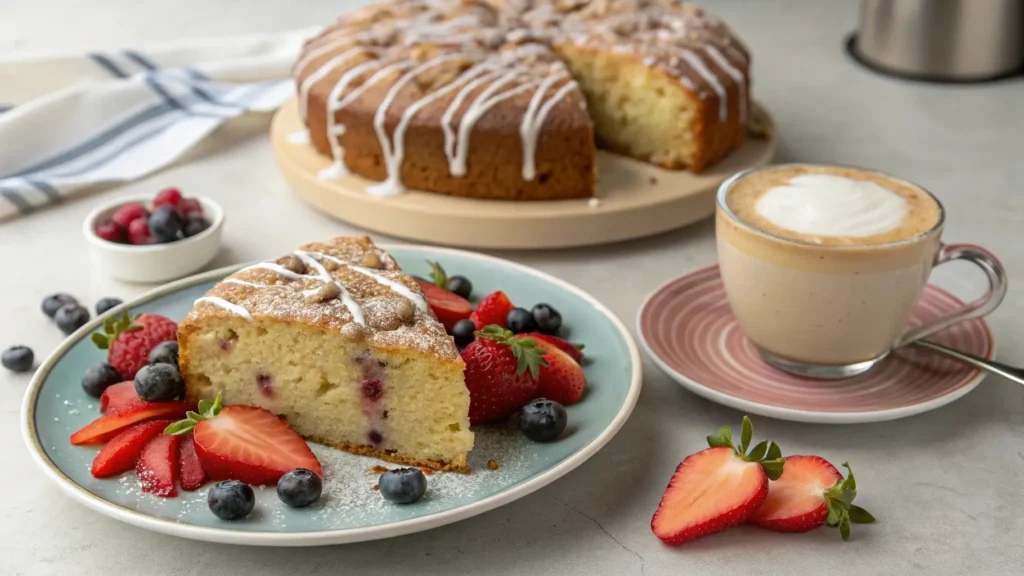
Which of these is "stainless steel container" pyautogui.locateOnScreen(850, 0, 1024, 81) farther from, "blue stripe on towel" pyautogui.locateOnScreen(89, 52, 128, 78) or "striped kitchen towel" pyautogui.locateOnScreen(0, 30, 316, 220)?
"blue stripe on towel" pyautogui.locateOnScreen(89, 52, 128, 78)

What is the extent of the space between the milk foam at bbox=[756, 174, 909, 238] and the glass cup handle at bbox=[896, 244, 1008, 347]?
0.13 metres

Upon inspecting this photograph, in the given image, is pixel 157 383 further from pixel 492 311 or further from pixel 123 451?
pixel 492 311

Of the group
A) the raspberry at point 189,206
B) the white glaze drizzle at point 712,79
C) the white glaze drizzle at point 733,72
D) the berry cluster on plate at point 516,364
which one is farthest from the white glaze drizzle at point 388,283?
the white glaze drizzle at point 733,72

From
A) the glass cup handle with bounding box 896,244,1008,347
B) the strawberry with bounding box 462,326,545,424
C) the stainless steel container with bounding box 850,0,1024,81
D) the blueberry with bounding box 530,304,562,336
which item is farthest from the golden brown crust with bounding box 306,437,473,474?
the stainless steel container with bounding box 850,0,1024,81

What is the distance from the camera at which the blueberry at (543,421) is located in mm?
1935

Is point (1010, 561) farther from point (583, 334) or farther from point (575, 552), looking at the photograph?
point (583, 334)

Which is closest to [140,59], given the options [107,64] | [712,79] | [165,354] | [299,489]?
[107,64]

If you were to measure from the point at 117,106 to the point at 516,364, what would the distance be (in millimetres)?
2281

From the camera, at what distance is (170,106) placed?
3775mm

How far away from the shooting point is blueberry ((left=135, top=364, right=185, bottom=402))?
6.53 ft

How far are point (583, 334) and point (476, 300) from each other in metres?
0.28

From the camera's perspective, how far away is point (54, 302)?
2.60 m

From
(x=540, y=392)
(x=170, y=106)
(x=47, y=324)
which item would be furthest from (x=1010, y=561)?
(x=170, y=106)

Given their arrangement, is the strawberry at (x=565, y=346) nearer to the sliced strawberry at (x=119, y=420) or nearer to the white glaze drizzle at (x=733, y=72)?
the sliced strawberry at (x=119, y=420)
